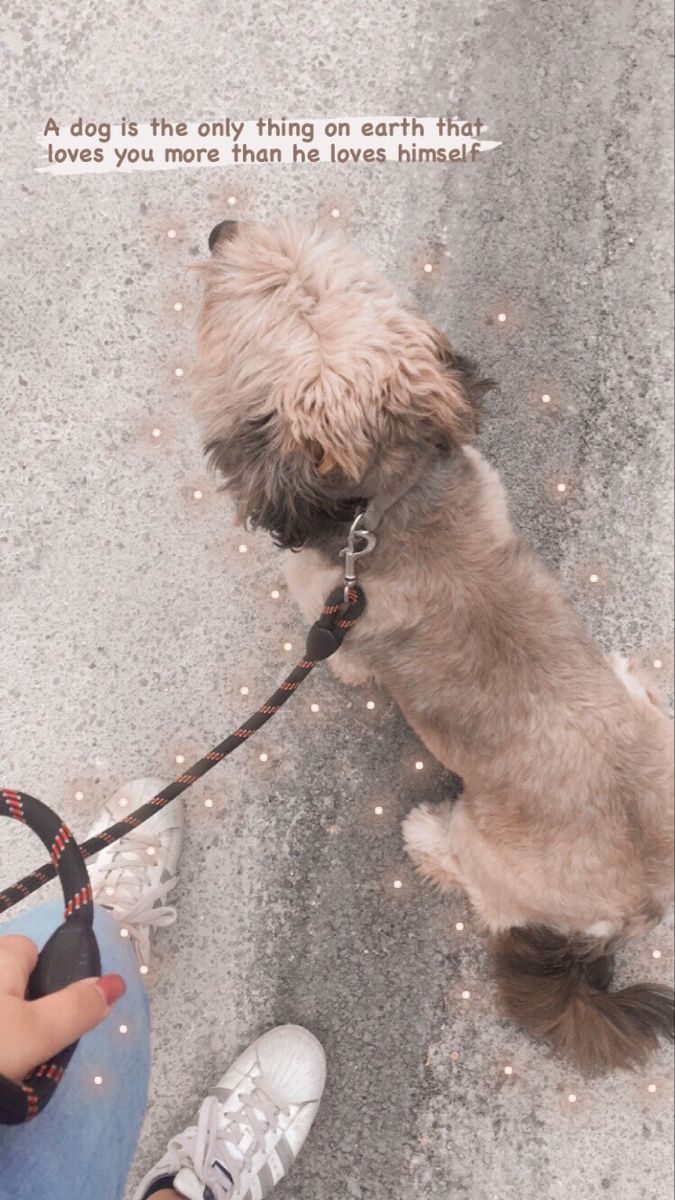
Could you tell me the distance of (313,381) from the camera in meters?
1.55

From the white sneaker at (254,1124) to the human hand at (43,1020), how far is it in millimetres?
967

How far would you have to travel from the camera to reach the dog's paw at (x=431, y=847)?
2215mm

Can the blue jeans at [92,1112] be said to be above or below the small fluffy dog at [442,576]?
below

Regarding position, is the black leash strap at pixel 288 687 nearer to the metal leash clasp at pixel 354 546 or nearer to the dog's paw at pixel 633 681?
the metal leash clasp at pixel 354 546

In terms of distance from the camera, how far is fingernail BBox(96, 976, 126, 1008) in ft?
4.75

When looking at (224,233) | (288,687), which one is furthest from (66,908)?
(224,233)

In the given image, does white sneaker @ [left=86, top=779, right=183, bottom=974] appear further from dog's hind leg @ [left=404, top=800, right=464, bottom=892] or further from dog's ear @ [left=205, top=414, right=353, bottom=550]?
dog's ear @ [left=205, top=414, right=353, bottom=550]

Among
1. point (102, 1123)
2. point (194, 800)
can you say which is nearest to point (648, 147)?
point (194, 800)

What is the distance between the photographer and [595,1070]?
2.09m

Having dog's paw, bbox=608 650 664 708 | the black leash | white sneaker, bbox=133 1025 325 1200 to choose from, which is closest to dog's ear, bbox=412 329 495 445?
the black leash

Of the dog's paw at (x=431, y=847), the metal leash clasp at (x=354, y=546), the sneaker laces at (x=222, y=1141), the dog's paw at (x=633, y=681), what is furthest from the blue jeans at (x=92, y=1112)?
the dog's paw at (x=633, y=681)

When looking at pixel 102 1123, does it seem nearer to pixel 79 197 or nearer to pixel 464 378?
pixel 464 378

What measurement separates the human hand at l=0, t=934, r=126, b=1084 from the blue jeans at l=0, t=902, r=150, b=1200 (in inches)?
19.5

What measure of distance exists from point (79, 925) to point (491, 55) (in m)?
2.36
